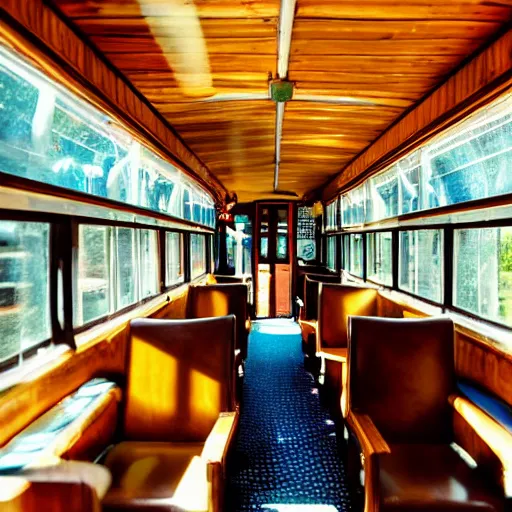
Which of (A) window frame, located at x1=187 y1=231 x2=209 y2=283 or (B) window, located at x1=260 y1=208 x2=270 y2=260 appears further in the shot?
(B) window, located at x1=260 y1=208 x2=270 y2=260

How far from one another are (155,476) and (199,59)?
1970 millimetres

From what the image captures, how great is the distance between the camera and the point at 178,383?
2.21 metres

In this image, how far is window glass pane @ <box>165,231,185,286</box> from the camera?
4.45 m

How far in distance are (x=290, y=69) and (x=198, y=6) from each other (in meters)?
0.76

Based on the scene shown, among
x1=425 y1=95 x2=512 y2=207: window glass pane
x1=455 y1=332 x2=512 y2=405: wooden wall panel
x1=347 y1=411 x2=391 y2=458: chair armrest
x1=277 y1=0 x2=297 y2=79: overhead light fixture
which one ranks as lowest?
x1=347 y1=411 x2=391 y2=458: chair armrest

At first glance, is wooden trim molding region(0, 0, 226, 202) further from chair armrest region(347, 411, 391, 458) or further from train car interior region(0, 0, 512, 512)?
chair armrest region(347, 411, 391, 458)

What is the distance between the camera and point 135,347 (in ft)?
7.48

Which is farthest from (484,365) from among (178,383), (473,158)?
(178,383)

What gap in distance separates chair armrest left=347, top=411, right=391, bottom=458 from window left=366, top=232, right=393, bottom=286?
232 centimetres

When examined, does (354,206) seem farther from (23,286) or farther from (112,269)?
(23,286)

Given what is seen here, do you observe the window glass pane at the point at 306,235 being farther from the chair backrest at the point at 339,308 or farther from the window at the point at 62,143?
the window at the point at 62,143

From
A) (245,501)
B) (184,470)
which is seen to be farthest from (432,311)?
(184,470)

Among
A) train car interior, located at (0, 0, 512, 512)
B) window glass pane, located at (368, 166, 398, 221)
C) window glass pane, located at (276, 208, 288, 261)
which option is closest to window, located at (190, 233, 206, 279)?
window glass pane, located at (276, 208, 288, 261)

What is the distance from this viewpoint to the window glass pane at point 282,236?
8430 millimetres
